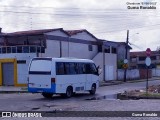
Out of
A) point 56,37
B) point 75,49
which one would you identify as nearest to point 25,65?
point 56,37

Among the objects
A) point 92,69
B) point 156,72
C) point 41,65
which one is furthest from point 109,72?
point 156,72

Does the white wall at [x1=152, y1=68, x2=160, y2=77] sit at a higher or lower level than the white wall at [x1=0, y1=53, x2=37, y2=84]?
lower

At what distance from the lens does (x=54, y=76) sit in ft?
78.8

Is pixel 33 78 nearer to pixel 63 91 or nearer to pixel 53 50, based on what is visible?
pixel 63 91

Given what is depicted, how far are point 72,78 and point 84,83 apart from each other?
200cm

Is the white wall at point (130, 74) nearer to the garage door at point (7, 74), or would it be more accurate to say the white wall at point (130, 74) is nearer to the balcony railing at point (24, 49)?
the balcony railing at point (24, 49)

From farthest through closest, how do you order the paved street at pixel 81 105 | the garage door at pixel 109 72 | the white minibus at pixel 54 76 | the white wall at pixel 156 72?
1. the white wall at pixel 156 72
2. the garage door at pixel 109 72
3. the white minibus at pixel 54 76
4. the paved street at pixel 81 105

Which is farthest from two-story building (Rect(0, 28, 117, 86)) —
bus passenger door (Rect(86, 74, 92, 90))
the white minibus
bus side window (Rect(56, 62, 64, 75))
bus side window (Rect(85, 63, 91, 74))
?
bus side window (Rect(56, 62, 64, 75))

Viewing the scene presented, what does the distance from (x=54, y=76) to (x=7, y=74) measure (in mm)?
17555

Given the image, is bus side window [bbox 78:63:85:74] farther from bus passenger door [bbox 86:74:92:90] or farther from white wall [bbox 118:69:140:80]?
white wall [bbox 118:69:140:80]

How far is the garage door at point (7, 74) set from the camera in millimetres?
40250

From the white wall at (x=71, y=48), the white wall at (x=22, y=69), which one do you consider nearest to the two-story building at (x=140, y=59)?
the white wall at (x=71, y=48)

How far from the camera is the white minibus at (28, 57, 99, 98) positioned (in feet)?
79.0

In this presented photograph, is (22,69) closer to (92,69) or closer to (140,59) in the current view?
(92,69)
